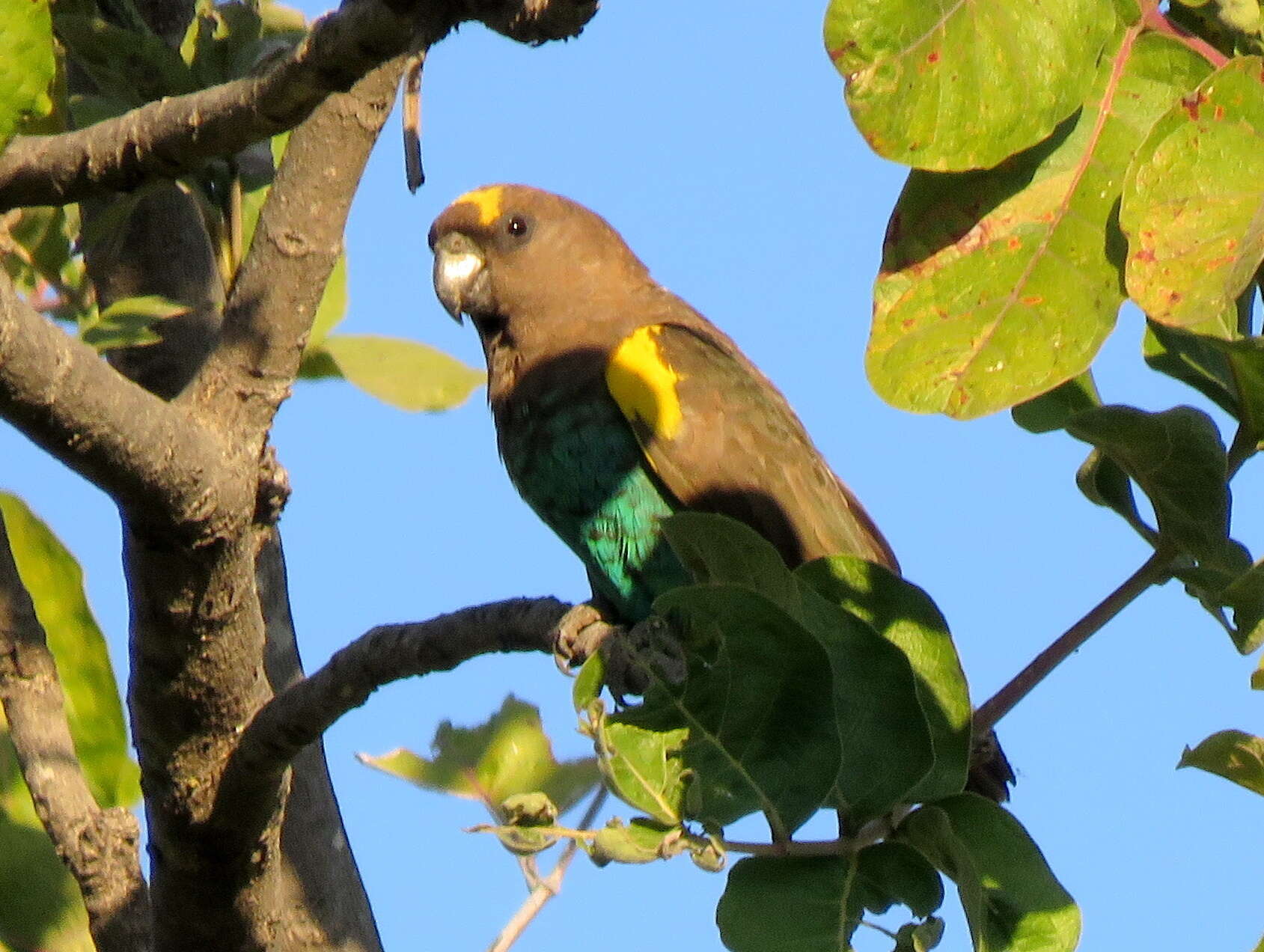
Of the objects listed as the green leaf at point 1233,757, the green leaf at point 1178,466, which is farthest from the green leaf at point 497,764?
the green leaf at point 1178,466

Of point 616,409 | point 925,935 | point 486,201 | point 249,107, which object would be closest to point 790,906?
point 925,935

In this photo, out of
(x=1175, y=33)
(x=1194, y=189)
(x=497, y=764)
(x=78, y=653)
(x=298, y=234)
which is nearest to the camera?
(x=1194, y=189)

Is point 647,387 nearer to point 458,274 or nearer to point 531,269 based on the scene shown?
point 531,269

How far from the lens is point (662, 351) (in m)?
3.26

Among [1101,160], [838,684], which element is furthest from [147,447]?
[1101,160]

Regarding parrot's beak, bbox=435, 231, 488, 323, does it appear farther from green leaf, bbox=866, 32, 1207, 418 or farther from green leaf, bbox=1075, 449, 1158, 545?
green leaf, bbox=866, 32, 1207, 418

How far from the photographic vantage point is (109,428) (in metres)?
1.74

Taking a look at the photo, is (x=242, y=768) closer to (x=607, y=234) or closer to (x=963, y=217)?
(x=963, y=217)

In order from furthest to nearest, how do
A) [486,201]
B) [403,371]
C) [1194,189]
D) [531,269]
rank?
[486,201] → [531,269] → [403,371] → [1194,189]

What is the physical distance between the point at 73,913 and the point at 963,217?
5.78 feet

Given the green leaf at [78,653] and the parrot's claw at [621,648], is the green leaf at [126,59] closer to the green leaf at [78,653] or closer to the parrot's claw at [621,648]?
the green leaf at [78,653]

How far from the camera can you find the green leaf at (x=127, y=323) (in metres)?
2.33

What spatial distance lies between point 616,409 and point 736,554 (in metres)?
1.45

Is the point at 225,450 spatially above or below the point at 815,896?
above
